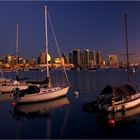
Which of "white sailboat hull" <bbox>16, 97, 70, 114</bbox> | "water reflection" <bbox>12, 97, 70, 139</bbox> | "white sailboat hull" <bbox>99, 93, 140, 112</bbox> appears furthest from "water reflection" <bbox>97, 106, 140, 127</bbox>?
"white sailboat hull" <bbox>16, 97, 70, 114</bbox>

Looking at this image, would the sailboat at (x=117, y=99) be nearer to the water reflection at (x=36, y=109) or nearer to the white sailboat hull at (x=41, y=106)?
the water reflection at (x=36, y=109)

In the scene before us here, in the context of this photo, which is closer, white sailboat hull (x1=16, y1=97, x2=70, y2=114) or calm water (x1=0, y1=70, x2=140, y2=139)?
calm water (x1=0, y1=70, x2=140, y2=139)

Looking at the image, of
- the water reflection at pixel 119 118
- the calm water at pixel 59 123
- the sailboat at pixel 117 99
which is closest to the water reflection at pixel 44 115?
the calm water at pixel 59 123

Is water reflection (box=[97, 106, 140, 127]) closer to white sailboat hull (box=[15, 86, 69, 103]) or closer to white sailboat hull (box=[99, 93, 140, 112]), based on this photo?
white sailboat hull (box=[99, 93, 140, 112])

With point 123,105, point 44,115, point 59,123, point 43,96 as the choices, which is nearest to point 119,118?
point 123,105

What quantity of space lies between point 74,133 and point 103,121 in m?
4.63

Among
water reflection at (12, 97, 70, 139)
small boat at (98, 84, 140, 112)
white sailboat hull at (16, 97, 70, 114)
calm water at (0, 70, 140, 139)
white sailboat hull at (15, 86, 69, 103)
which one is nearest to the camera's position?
calm water at (0, 70, 140, 139)

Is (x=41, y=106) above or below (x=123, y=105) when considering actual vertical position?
below

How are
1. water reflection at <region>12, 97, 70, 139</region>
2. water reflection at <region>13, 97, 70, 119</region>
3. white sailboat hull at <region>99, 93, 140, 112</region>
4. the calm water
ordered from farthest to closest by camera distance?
water reflection at <region>13, 97, 70, 119</region>
white sailboat hull at <region>99, 93, 140, 112</region>
water reflection at <region>12, 97, 70, 139</region>
the calm water

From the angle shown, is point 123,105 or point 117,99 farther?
point 117,99

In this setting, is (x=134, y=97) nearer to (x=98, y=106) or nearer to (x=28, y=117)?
(x=98, y=106)

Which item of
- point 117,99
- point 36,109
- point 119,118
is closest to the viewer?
point 119,118

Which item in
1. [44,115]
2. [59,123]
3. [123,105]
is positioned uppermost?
[123,105]

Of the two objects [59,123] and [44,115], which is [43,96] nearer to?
[44,115]
